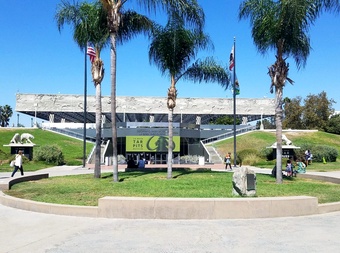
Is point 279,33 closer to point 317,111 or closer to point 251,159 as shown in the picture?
point 251,159

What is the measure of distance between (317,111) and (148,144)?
4917cm

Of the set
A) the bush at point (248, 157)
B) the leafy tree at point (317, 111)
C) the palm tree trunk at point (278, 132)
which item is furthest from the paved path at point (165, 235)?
the leafy tree at point (317, 111)

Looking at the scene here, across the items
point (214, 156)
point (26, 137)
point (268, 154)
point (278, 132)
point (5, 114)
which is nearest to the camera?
point (278, 132)

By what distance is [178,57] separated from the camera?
18.6 m

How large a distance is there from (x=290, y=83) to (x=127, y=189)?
8.76m

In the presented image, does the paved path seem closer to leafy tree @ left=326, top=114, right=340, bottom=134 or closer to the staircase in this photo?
the staircase

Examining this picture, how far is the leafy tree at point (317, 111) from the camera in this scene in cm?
7931

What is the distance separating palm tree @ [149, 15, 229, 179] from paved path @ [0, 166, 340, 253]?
9626 mm

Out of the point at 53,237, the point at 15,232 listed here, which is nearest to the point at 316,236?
the point at 53,237

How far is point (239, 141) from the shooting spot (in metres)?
55.1

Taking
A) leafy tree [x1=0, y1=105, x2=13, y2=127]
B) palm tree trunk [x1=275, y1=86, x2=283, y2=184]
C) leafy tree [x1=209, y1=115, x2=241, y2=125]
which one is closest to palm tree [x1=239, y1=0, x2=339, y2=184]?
palm tree trunk [x1=275, y1=86, x2=283, y2=184]

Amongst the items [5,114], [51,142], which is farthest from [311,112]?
[5,114]

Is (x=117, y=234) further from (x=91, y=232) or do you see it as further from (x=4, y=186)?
(x=4, y=186)

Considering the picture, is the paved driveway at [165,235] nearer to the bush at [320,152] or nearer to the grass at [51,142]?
the grass at [51,142]
